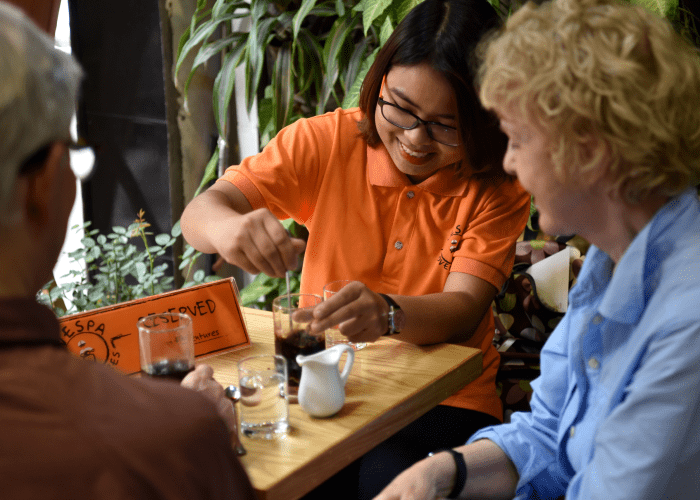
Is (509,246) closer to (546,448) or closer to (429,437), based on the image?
(429,437)

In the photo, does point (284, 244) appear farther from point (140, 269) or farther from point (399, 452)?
point (140, 269)

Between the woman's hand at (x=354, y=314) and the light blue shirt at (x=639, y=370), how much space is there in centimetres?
42

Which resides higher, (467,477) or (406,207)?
(406,207)

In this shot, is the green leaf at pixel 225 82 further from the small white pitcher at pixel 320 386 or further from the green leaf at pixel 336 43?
the small white pitcher at pixel 320 386

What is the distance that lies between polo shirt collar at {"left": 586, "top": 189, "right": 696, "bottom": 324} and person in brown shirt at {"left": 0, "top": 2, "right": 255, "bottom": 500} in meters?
0.59

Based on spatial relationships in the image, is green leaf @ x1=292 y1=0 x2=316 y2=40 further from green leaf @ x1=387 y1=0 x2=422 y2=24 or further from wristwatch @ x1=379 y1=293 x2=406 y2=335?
wristwatch @ x1=379 y1=293 x2=406 y2=335

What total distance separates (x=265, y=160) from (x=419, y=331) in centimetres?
68

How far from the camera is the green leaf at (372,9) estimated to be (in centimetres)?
215

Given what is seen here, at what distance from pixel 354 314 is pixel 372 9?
1.28 metres

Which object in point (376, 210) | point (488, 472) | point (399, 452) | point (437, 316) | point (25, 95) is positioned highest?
point (25, 95)

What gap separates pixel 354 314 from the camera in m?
1.34

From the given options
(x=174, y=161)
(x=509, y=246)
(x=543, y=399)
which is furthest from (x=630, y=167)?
(x=174, y=161)

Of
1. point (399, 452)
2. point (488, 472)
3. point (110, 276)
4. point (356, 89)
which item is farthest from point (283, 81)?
point (488, 472)

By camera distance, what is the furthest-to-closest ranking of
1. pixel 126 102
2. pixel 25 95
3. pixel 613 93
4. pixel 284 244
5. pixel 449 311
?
pixel 126 102 < pixel 449 311 < pixel 284 244 < pixel 613 93 < pixel 25 95
